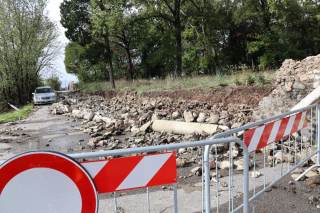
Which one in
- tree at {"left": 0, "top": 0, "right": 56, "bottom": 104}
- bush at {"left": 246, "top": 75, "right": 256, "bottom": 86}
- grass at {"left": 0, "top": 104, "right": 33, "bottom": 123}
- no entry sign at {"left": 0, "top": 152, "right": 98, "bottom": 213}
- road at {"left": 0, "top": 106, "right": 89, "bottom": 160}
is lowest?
grass at {"left": 0, "top": 104, "right": 33, "bottom": 123}

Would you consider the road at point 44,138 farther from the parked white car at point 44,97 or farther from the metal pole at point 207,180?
the parked white car at point 44,97

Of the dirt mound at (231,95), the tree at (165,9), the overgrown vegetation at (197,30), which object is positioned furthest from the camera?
the overgrown vegetation at (197,30)

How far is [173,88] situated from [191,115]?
307 inches

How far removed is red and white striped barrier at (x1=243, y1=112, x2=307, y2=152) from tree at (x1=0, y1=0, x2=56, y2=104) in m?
36.4

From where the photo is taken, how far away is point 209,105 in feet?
51.6

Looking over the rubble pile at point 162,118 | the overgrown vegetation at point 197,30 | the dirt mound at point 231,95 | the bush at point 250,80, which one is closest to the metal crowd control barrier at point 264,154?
the rubble pile at point 162,118

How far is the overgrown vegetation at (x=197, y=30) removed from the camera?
34406mm

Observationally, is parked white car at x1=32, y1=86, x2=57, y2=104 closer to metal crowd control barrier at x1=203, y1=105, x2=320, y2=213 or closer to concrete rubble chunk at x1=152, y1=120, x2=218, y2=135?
concrete rubble chunk at x1=152, y1=120, x2=218, y2=135

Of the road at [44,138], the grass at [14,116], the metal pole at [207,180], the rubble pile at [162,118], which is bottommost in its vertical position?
the grass at [14,116]

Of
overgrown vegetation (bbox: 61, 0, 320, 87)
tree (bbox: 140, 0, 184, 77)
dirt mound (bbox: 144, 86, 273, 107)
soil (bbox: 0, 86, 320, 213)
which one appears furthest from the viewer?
overgrown vegetation (bbox: 61, 0, 320, 87)

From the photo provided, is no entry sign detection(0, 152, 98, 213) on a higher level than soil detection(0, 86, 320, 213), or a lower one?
higher

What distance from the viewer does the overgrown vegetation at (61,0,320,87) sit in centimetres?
3441

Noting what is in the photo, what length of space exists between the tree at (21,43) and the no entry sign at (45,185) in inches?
1507

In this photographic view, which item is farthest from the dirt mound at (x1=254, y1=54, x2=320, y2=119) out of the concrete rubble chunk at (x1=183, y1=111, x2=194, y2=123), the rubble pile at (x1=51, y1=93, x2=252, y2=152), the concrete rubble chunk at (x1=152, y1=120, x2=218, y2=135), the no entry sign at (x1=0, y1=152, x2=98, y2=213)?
the no entry sign at (x1=0, y1=152, x2=98, y2=213)
